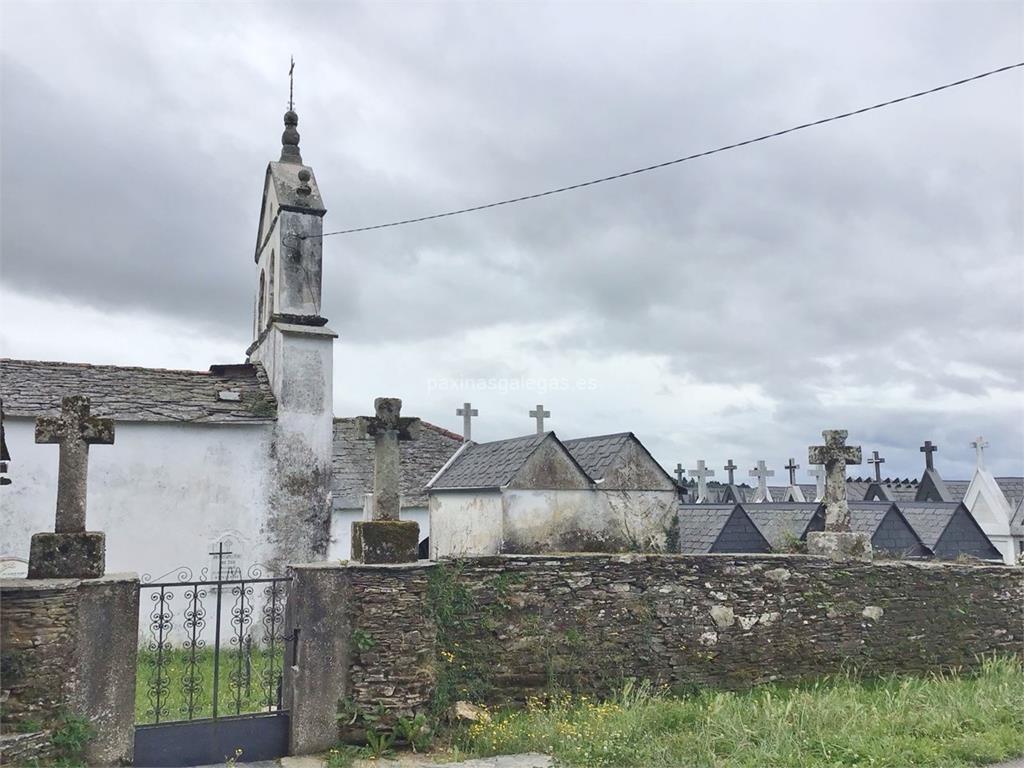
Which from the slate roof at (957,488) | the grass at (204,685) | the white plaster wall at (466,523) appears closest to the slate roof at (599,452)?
the white plaster wall at (466,523)

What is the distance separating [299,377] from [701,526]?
9991mm

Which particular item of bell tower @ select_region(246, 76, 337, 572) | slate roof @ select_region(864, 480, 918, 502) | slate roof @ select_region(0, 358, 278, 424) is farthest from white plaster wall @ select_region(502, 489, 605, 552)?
slate roof @ select_region(864, 480, 918, 502)

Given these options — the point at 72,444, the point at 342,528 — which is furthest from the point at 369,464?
the point at 72,444

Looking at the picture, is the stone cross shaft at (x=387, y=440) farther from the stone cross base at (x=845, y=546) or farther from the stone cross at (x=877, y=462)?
the stone cross at (x=877, y=462)

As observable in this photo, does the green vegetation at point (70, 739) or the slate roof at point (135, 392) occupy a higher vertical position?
the slate roof at point (135, 392)

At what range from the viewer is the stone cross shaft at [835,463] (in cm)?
920

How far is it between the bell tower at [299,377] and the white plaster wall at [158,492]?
1.13ft

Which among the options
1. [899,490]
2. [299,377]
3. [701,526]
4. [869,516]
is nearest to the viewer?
[299,377]

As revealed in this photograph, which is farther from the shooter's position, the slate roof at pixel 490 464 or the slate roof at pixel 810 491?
the slate roof at pixel 810 491

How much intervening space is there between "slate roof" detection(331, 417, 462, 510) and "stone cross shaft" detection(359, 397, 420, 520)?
956cm

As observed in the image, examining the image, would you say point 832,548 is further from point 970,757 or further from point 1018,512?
point 1018,512

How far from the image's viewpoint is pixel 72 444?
6.22 m

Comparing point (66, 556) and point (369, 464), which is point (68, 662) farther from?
point (369, 464)

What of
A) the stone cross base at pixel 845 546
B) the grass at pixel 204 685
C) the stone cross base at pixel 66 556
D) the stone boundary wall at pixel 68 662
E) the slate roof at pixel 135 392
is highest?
the slate roof at pixel 135 392
